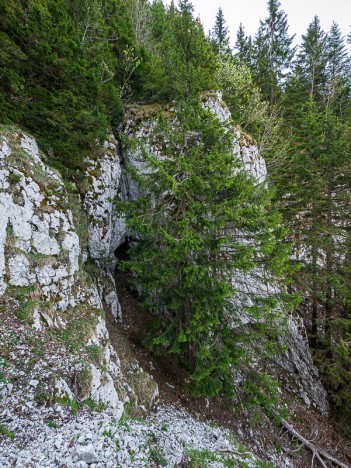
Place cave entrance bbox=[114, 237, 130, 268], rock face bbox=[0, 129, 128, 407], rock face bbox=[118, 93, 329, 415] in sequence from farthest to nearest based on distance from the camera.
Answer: cave entrance bbox=[114, 237, 130, 268], rock face bbox=[118, 93, 329, 415], rock face bbox=[0, 129, 128, 407]

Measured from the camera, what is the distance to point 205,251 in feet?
24.1

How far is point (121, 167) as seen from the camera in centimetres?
1080

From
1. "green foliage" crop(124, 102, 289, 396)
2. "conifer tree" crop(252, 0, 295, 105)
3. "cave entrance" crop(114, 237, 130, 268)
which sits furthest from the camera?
"conifer tree" crop(252, 0, 295, 105)

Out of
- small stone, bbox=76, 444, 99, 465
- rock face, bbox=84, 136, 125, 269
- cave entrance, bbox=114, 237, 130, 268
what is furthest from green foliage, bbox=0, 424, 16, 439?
cave entrance, bbox=114, 237, 130, 268

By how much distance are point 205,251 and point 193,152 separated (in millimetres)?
3227

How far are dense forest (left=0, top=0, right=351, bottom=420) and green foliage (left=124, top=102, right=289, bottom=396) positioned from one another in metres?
0.05

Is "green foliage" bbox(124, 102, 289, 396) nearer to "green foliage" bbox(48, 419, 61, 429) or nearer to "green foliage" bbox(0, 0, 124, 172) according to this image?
"green foliage" bbox(0, 0, 124, 172)

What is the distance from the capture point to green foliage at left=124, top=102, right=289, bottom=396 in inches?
261

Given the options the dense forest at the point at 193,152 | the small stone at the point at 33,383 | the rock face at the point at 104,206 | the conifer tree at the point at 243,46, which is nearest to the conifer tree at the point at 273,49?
the conifer tree at the point at 243,46

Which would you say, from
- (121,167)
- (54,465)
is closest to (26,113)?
(121,167)

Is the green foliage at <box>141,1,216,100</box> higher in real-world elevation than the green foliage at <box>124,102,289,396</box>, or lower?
higher

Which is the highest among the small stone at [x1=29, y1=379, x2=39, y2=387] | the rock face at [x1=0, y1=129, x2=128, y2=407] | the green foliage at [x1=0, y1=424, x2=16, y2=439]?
the rock face at [x1=0, y1=129, x2=128, y2=407]

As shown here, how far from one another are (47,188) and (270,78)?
23.1m

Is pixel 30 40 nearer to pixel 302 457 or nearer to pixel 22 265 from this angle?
pixel 22 265
